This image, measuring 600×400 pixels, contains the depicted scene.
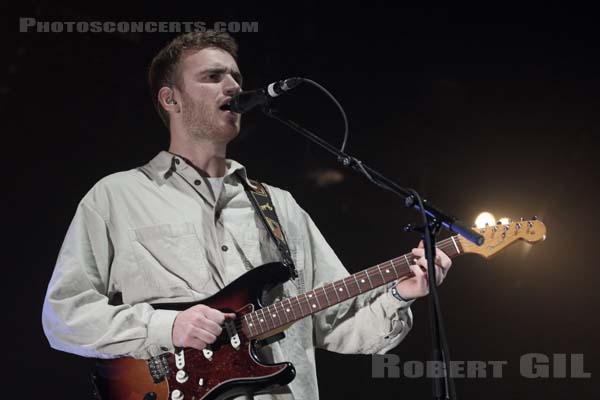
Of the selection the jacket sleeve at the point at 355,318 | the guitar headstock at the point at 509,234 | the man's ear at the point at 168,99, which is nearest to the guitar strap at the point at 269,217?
the jacket sleeve at the point at 355,318

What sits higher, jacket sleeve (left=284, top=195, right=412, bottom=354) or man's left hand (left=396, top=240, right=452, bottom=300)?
man's left hand (left=396, top=240, right=452, bottom=300)

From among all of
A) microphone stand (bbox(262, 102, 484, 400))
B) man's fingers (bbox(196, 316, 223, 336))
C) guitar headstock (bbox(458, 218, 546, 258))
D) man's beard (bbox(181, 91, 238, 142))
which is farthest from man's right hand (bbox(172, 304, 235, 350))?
guitar headstock (bbox(458, 218, 546, 258))

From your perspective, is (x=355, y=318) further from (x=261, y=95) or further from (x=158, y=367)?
(x=261, y=95)

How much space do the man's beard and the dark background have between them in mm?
397

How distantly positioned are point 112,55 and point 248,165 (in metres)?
0.80

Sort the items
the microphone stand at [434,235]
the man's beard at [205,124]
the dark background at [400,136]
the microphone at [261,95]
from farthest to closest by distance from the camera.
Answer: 1. the dark background at [400,136]
2. the man's beard at [205,124]
3. the microphone at [261,95]
4. the microphone stand at [434,235]

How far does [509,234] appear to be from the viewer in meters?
2.63

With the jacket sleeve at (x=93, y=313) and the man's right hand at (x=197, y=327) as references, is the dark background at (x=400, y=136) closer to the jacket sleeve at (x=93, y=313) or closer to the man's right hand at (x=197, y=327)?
the jacket sleeve at (x=93, y=313)

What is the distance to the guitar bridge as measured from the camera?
2.31m

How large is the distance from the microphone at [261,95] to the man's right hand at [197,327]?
0.69m

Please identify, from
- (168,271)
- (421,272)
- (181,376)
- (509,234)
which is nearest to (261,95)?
(168,271)

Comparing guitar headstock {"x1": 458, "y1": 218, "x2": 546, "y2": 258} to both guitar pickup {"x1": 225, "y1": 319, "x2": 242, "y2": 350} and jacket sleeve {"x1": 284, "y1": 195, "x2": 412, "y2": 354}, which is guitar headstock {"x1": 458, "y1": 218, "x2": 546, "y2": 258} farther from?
guitar pickup {"x1": 225, "y1": 319, "x2": 242, "y2": 350}

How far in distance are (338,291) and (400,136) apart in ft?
4.39

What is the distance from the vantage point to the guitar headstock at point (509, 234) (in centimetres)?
261
